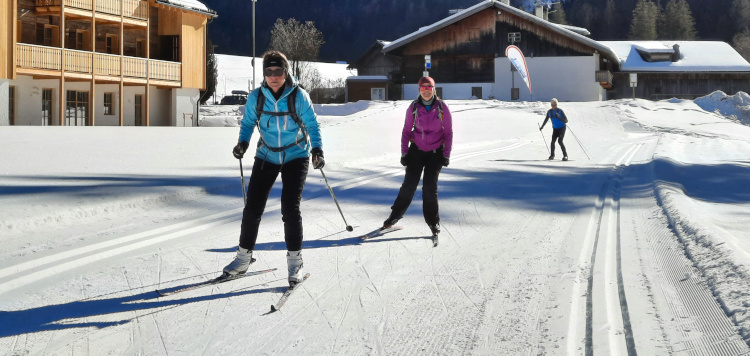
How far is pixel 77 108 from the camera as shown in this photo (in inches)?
1336

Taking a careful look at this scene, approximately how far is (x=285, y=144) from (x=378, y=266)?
4.87 ft

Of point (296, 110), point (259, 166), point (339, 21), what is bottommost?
point (259, 166)

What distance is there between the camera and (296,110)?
5969mm

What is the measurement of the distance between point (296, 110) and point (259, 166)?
1.65 ft

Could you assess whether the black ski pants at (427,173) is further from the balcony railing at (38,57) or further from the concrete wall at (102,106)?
the concrete wall at (102,106)

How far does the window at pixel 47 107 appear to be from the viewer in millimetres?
31948

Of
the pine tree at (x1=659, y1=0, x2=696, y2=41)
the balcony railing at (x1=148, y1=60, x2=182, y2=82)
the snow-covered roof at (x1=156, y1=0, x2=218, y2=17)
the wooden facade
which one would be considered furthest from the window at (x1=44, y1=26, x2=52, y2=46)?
the pine tree at (x1=659, y1=0, x2=696, y2=41)

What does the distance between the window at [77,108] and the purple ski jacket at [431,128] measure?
91.3 feet

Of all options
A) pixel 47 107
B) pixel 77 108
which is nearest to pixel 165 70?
pixel 77 108

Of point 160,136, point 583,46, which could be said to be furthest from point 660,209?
point 583,46

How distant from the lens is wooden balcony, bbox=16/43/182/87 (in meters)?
30.2

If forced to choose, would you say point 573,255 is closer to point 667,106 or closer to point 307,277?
point 307,277

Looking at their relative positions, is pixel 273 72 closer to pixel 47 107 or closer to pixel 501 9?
pixel 47 107

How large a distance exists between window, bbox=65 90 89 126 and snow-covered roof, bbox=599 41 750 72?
46.1 m
